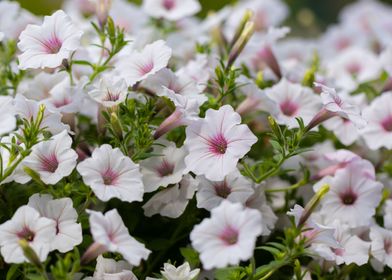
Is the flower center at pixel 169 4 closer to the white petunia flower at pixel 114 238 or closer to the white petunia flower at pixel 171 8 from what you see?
the white petunia flower at pixel 171 8

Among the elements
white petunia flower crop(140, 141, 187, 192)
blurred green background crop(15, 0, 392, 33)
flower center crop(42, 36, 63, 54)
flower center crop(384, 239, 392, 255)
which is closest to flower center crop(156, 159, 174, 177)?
white petunia flower crop(140, 141, 187, 192)

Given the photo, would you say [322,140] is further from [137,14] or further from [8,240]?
[8,240]

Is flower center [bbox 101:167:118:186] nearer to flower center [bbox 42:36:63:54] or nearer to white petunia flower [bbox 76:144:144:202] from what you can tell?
white petunia flower [bbox 76:144:144:202]

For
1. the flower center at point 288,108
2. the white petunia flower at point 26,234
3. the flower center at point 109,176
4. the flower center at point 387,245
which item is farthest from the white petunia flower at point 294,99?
the white petunia flower at point 26,234

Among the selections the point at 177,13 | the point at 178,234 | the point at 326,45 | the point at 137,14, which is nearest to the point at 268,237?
the point at 178,234

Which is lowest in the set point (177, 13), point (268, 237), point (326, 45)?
point (326, 45)

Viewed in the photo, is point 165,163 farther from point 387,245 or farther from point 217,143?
point 387,245

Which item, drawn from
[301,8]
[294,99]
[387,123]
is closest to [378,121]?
[387,123]
